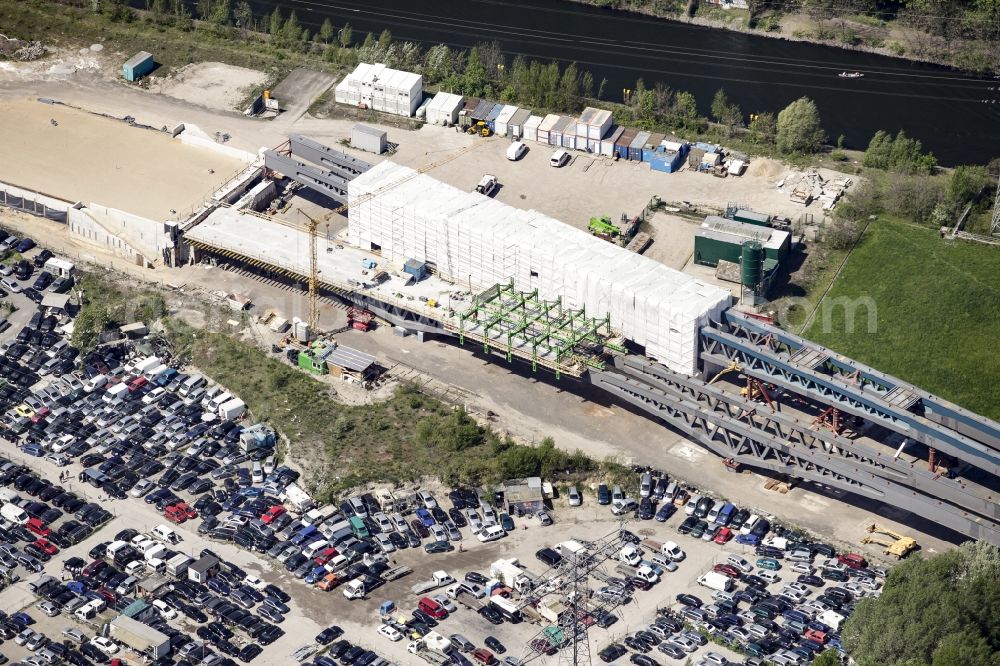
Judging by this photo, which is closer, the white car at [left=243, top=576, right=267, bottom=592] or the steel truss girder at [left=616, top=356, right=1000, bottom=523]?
the white car at [left=243, top=576, right=267, bottom=592]

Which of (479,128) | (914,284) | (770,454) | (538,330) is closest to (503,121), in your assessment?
(479,128)

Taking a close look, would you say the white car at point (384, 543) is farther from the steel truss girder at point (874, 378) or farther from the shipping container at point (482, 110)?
the shipping container at point (482, 110)

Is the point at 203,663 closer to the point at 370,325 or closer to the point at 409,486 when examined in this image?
the point at 409,486

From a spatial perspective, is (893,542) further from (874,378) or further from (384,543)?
(384,543)

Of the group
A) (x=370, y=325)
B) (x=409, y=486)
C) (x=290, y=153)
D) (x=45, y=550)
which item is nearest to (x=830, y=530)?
(x=409, y=486)

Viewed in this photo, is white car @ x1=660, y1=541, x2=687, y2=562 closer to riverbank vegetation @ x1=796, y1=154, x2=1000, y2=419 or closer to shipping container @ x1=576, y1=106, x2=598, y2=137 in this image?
riverbank vegetation @ x1=796, y1=154, x2=1000, y2=419

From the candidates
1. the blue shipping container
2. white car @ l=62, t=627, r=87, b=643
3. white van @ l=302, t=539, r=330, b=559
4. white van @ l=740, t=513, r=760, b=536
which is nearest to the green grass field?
white van @ l=740, t=513, r=760, b=536

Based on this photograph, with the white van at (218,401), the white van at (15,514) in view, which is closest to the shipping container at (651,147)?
the white van at (218,401)
